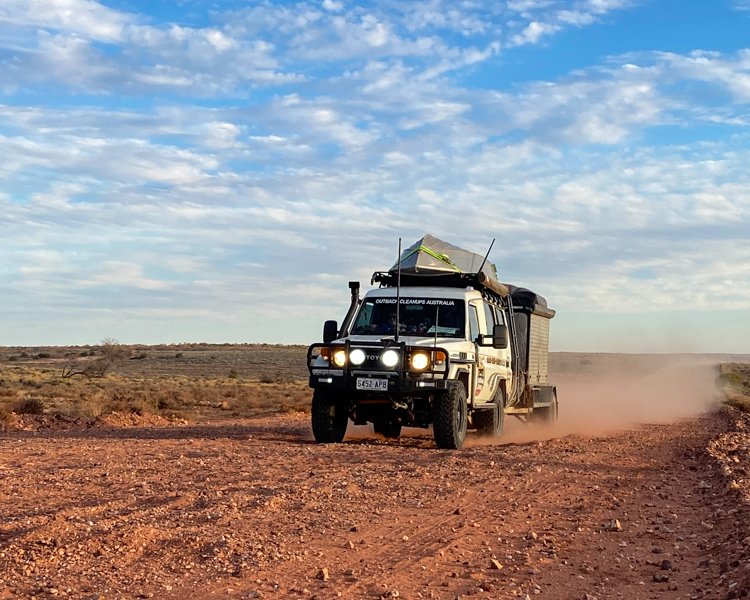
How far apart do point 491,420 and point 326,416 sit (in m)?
3.11

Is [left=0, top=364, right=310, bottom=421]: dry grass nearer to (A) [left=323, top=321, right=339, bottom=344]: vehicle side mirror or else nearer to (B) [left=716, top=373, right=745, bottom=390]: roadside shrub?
(A) [left=323, top=321, right=339, bottom=344]: vehicle side mirror

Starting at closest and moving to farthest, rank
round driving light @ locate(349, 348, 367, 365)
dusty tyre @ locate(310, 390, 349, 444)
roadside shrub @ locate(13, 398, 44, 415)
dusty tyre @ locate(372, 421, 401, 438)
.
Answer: round driving light @ locate(349, 348, 367, 365) < dusty tyre @ locate(310, 390, 349, 444) < dusty tyre @ locate(372, 421, 401, 438) < roadside shrub @ locate(13, 398, 44, 415)

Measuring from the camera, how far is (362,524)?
279 inches

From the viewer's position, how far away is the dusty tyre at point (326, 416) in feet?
42.8

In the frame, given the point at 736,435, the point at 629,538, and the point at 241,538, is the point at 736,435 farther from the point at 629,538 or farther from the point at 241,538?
the point at 241,538

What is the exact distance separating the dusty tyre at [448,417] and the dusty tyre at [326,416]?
5.20 feet

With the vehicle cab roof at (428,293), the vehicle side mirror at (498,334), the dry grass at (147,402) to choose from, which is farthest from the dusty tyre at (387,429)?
the dry grass at (147,402)

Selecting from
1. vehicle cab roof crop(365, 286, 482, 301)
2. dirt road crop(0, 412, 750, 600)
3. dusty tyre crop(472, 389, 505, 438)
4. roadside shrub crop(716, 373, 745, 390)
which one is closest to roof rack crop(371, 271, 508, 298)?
vehicle cab roof crop(365, 286, 482, 301)

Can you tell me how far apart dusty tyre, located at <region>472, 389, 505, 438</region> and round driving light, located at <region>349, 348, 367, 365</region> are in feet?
10.1

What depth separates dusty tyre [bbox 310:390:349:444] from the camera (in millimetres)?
13055

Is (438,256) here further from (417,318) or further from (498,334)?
(498,334)

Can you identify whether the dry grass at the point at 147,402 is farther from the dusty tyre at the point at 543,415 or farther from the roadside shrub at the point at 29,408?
the dusty tyre at the point at 543,415

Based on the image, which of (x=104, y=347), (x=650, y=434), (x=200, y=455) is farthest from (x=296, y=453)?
(x=104, y=347)

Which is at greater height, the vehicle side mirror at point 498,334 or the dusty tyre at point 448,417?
the vehicle side mirror at point 498,334
